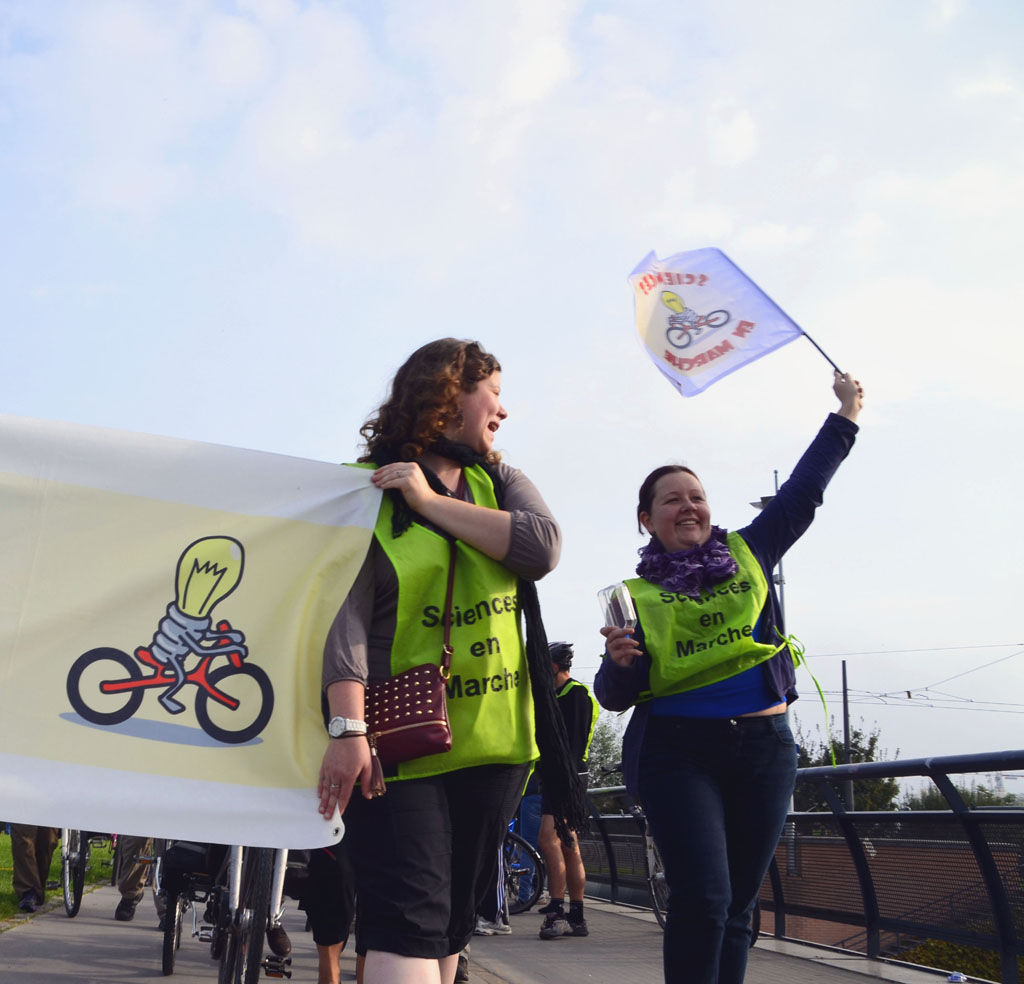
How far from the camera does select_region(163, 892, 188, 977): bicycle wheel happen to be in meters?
6.60

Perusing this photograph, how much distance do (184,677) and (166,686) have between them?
5 centimetres

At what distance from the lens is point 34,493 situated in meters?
3.32

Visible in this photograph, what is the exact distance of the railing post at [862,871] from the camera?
7.87m

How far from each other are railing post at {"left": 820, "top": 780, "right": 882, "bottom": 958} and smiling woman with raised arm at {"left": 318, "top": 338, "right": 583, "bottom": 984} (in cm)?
544

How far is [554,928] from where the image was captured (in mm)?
9469

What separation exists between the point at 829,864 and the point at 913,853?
124cm

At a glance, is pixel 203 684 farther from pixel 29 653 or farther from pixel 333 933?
pixel 333 933

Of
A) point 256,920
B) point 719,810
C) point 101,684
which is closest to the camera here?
point 101,684

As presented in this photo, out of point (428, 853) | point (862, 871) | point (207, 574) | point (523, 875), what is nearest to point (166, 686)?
point (207, 574)

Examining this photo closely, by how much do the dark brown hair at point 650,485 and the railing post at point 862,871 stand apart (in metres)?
4.24

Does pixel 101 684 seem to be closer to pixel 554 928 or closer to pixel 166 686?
pixel 166 686

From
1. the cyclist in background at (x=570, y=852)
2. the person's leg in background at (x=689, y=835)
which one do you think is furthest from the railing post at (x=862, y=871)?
the person's leg in background at (x=689, y=835)

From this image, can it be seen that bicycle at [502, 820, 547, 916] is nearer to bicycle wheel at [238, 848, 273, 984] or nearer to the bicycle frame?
bicycle wheel at [238, 848, 273, 984]

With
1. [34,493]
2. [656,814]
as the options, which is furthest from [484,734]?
[34,493]
